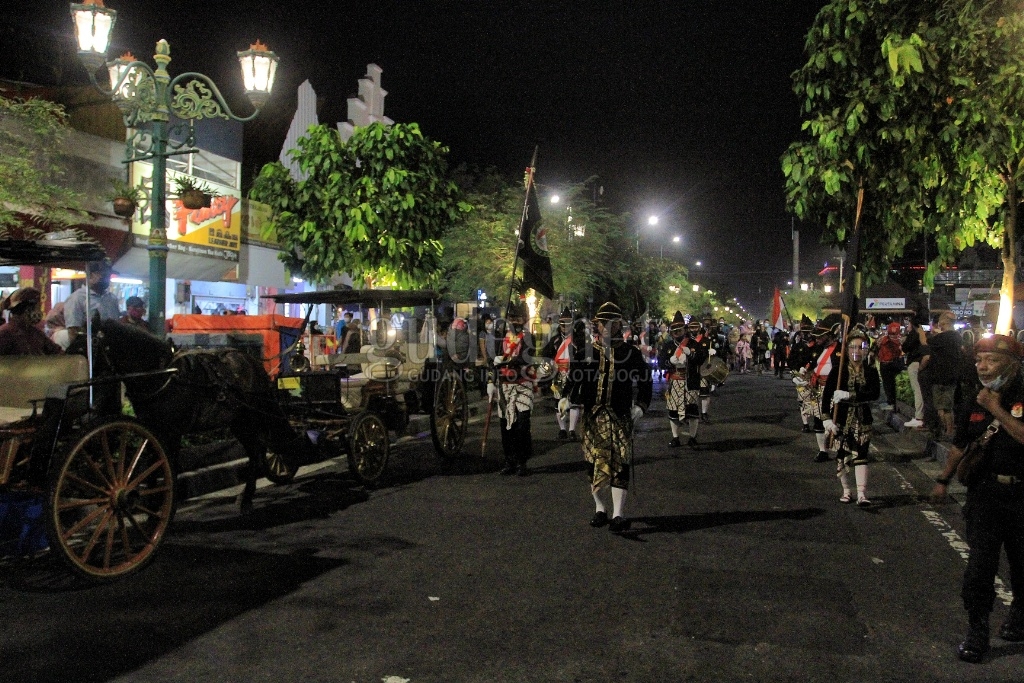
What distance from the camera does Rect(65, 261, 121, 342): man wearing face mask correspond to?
20.6 ft

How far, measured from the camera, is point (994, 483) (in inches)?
182

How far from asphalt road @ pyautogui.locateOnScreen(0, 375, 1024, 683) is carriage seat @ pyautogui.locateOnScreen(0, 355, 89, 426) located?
1.19 metres

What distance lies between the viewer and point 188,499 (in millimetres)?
8484

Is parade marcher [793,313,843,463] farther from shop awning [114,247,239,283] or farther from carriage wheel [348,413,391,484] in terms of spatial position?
shop awning [114,247,239,283]

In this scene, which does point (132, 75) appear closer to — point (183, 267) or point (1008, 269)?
point (1008, 269)

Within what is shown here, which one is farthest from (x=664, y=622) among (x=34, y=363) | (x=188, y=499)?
(x=188, y=499)

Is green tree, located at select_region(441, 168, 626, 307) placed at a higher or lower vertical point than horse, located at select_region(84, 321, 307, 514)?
higher

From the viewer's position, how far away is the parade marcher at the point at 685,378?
1289 cm

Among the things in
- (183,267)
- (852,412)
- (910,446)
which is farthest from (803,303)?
(852,412)

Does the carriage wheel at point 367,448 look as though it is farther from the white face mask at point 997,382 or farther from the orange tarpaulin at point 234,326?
the orange tarpaulin at point 234,326

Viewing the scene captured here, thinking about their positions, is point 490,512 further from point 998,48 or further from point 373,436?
point 998,48

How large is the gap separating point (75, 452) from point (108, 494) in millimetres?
499

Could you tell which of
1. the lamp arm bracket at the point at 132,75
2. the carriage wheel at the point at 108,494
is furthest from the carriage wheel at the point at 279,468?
the lamp arm bracket at the point at 132,75

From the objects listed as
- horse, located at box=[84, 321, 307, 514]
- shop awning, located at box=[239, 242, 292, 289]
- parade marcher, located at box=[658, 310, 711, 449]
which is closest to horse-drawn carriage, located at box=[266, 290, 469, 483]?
horse, located at box=[84, 321, 307, 514]
